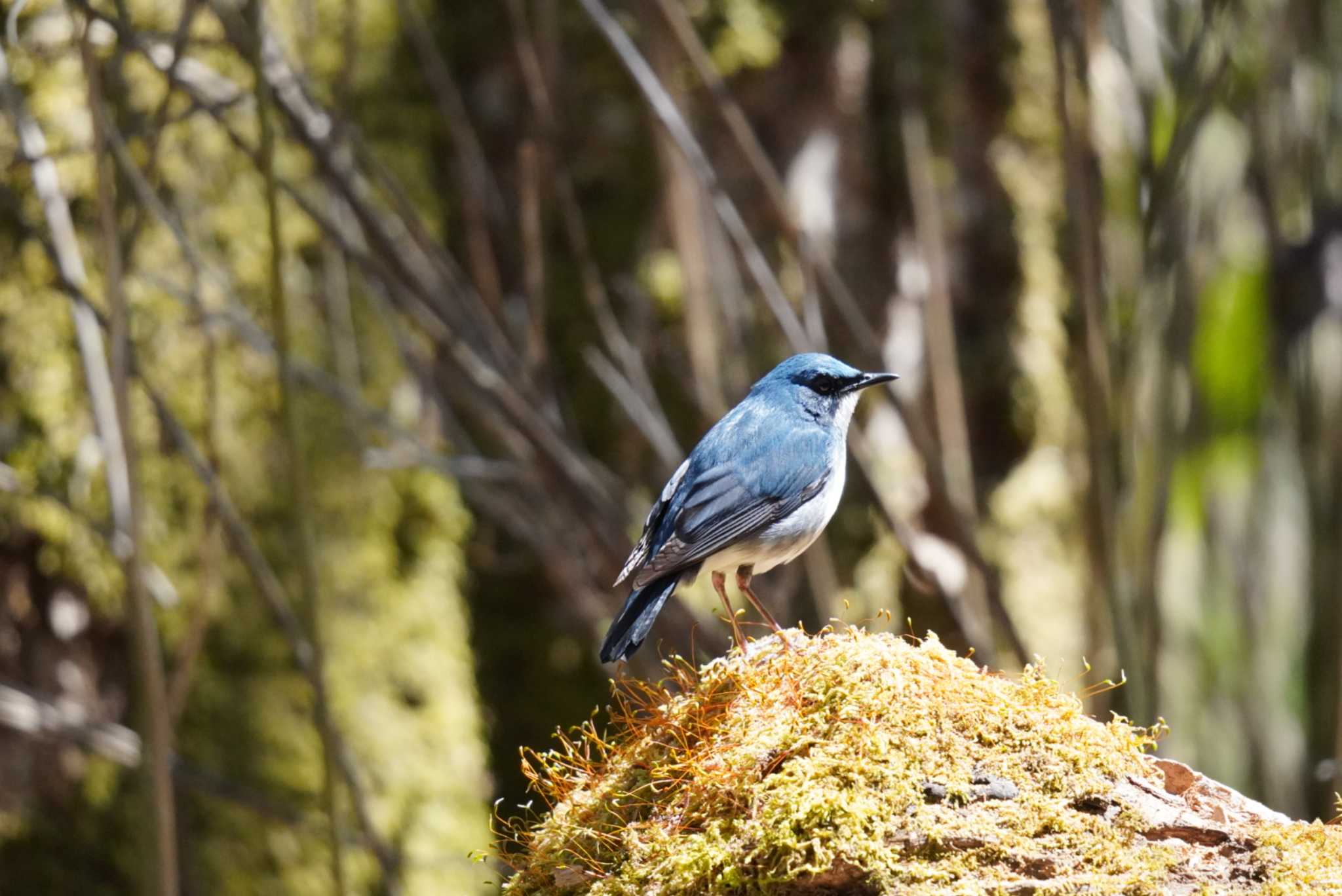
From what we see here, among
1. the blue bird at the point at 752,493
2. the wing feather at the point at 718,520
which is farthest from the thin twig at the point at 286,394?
the wing feather at the point at 718,520

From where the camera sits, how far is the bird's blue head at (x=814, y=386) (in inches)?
124

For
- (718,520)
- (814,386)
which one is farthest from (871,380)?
(718,520)

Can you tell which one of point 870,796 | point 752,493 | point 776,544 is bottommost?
point 870,796

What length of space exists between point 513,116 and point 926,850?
404cm

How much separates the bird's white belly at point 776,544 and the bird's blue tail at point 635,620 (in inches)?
6.7

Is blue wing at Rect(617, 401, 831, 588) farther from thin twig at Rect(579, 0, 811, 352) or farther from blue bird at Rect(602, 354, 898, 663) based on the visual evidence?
thin twig at Rect(579, 0, 811, 352)

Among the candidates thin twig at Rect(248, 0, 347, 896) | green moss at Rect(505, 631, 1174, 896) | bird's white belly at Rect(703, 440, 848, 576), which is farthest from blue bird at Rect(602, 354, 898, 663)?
thin twig at Rect(248, 0, 347, 896)

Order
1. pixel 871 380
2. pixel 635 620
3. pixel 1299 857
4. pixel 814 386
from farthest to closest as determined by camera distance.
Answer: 1. pixel 814 386
2. pixel 871 380
3. pixel 635 620
4. pixel 1299 857

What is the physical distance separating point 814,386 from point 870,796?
1591 mm

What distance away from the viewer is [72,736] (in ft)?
9.64

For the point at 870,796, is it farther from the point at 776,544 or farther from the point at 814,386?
the point at 814,386

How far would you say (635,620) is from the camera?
252 centimetres

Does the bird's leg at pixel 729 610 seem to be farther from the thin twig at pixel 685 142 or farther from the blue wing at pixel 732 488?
the thin twig at pixel 685 142

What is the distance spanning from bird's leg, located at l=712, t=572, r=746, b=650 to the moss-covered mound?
180mm
